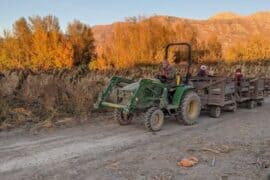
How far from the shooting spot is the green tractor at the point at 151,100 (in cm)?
863

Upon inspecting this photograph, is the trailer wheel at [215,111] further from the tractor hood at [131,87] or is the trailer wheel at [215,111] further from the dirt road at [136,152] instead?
the tractor hood at [131,87]

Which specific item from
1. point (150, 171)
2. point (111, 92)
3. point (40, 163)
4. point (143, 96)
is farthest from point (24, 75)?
point (150, 171)

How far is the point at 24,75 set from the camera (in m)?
12.9

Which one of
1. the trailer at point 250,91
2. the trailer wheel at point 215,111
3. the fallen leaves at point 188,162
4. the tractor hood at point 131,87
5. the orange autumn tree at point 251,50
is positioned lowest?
the fallen leaves at point 188,162

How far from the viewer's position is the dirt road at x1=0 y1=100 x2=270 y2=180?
18.8ft

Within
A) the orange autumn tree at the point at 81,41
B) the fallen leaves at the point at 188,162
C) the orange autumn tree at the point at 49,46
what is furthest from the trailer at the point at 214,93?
the orange autumn tree at the point at 81,41

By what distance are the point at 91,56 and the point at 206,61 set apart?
457 inches

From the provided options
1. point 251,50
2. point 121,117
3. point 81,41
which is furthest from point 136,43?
point 121,117

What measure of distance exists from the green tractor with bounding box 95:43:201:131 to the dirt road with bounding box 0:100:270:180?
0.29 meters

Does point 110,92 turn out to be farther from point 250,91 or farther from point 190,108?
point 250,91

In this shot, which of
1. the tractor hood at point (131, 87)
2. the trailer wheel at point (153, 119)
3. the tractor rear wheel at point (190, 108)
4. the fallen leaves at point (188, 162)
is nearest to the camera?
the fallen leaves at point (188, 162)

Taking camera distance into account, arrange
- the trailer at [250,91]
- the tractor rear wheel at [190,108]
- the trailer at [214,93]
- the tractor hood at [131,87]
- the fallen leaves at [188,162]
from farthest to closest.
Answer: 1. the trailer at [250,91]
2. the trailer at [214,93]
3. the tractor rear wheel at [190,108]
4. the tractor hood at [131,87]
5. the fallen leaves at [188,162]

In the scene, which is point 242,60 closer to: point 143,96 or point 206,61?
point 206,61

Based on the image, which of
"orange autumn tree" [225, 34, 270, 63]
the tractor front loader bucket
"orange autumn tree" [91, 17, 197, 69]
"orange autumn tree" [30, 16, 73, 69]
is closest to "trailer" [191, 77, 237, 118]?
the tractor front loader bucket
